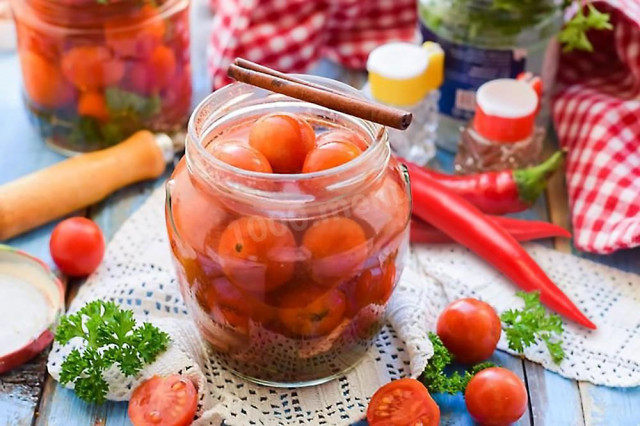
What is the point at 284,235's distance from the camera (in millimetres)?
995

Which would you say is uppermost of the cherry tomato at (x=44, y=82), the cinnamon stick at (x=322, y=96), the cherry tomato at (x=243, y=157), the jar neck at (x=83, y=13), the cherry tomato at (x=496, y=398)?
the cinnamon stick at (x=322, y=96)

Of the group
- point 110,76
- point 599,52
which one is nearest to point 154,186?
point 110,76

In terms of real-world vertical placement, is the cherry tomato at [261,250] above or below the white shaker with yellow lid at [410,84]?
above

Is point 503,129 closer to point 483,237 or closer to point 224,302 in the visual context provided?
point 483,237

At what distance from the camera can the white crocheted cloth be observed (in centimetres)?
112

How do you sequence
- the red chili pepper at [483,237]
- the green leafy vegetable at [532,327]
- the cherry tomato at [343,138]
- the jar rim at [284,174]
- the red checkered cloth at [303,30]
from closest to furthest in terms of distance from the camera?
1. the jar rim at [284,174]
2. the cherry tomato at [343,138]
3. the green leafy vegetable at [532,327]
4. the red chili pepper at [483,237]
5. the red checkered cloth at [303,30]

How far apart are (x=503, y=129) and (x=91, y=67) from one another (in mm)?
658

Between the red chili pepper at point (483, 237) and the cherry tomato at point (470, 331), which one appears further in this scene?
the red chili pepper at point (483, 237)

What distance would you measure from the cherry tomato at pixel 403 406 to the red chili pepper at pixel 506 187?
46 centimetres

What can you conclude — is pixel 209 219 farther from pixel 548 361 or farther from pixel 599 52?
pixel 599 52

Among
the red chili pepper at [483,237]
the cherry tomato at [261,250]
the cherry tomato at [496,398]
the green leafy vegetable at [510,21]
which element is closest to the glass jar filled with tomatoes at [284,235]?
the cherry tomato at [261,250]

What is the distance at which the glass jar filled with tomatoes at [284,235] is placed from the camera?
100 cm

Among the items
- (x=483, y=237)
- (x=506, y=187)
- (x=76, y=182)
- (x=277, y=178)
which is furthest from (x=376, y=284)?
(x=76, y=182)

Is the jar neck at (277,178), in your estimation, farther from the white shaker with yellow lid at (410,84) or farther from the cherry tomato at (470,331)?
the white shaker with yellow lid at (410,84)
